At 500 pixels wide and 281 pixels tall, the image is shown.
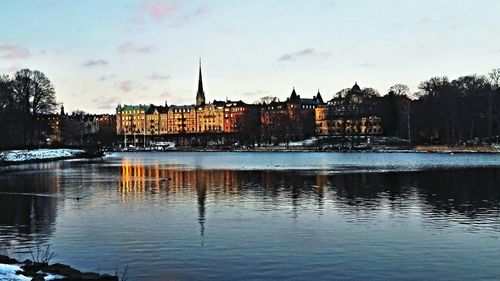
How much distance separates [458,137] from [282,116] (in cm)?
5938

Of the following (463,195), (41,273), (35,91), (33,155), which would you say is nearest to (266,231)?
(41,273)

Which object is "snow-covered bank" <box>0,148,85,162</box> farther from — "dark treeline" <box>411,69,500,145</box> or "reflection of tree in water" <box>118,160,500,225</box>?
"dark treeline" <box>411,69,500,145</box>

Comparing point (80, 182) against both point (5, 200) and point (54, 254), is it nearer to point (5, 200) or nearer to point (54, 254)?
point (5, 200)

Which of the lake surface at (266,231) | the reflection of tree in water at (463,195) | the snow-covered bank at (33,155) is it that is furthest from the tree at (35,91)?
the reflection of tree in water at (463,195)

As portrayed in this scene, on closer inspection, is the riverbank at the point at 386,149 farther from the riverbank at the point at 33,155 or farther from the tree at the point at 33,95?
the tree at the point at 33,95

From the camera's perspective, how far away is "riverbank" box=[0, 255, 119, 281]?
12.3m

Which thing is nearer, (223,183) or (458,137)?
(223,183)

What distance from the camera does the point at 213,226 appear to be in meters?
20.7

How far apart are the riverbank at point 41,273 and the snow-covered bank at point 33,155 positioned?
188 feet

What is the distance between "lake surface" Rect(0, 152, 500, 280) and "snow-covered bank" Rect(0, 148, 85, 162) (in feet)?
129

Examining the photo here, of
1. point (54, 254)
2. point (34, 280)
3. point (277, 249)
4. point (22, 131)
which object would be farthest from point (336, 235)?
point (22, 131)

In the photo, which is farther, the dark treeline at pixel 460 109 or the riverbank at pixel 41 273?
the dark treeline at pixel 460 109

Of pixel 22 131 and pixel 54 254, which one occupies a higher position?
pixel 22 131

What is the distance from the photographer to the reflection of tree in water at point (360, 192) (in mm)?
25516
